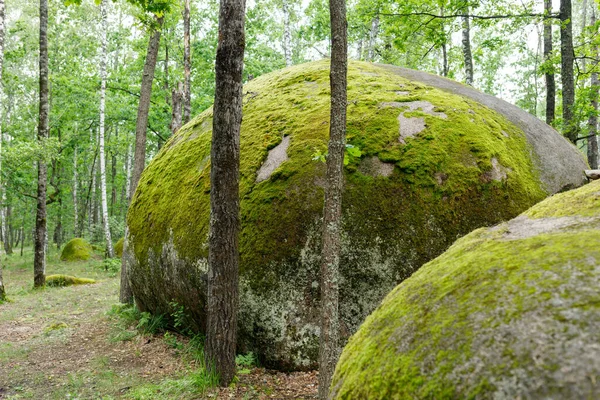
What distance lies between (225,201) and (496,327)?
402 centimetres

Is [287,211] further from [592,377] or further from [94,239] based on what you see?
[94,239]

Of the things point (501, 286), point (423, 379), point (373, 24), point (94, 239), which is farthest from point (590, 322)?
point (94, 239)

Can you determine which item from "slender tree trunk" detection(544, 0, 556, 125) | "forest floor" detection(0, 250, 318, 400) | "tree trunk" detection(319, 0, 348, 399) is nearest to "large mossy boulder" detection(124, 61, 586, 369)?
"tree trunk" detection(319, 0, 348, 399)

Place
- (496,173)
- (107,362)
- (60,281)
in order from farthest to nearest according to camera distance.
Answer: (60,281) < (107,362) < (496,173)

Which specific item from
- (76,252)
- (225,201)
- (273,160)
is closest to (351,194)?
(273,160)

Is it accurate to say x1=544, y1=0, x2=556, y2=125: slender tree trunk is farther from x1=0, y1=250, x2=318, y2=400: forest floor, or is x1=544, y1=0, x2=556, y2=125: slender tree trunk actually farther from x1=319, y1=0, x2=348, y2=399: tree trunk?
x1=0, y1=250, x2=318, y2=400: forest floor

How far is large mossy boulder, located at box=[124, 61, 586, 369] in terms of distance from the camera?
5.41 m

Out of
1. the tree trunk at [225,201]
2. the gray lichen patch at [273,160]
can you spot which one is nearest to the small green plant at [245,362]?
the tree trunk at [225,201]

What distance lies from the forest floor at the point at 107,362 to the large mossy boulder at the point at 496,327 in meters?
3.33

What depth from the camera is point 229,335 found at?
16.8ft

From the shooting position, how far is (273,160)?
6.37 m

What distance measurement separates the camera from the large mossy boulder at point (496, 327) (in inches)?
51.7

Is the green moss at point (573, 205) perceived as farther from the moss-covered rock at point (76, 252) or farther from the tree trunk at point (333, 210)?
the moss-covered rock at point (76, 252)

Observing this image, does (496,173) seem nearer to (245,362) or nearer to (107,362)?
(245,362)
